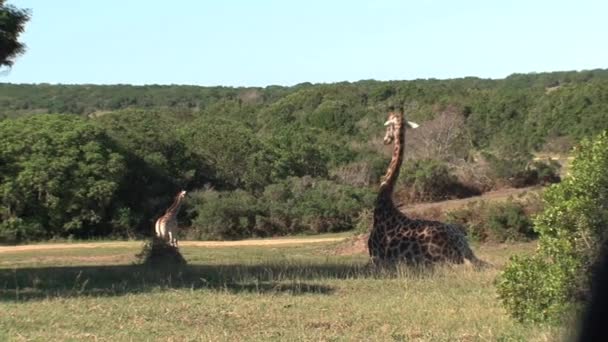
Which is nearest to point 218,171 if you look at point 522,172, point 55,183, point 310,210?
point 310,210

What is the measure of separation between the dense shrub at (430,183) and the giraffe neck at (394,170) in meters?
22.9

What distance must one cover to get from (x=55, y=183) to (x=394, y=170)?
2113cm

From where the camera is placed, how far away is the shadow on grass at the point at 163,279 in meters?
14.7

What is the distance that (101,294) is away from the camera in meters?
14.3

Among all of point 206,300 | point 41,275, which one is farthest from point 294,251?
point 206,300

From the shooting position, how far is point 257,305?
12281 millimetres

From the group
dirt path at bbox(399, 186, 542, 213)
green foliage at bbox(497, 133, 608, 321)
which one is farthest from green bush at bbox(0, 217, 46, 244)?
green foliage at bbox(497, 133, 608, 321)

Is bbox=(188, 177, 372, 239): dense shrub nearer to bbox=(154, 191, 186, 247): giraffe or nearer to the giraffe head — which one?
bbox=(154, 191, 186, 247): giraffe

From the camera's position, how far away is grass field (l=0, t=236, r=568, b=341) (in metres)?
9.76

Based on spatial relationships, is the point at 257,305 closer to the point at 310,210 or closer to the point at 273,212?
the point at 273,212

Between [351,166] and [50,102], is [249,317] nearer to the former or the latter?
[351,166]

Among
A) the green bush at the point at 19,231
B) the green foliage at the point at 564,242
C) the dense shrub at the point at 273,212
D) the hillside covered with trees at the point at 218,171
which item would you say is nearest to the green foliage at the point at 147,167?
the hillside covered with trees at the point at 218,171

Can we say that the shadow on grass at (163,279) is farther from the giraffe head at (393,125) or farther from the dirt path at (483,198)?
the dirt path at (483,198)

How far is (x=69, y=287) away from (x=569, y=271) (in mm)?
8714
